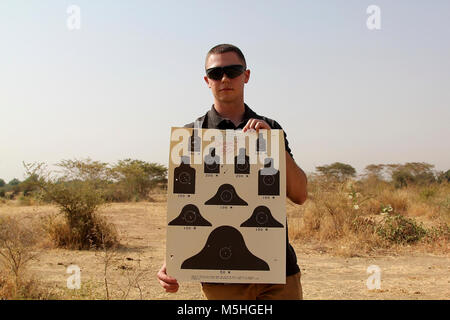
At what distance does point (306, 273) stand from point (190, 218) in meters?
5.99

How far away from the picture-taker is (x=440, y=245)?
9.29m

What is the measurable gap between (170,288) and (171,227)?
1.05 feet

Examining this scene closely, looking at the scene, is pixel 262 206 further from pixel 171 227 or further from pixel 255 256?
pixel 171 227

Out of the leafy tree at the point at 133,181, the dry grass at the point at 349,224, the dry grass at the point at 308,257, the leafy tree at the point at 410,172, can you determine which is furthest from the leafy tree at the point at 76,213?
the leafy tree at the point at 410,172

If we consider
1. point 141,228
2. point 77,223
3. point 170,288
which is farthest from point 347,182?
point 170,288

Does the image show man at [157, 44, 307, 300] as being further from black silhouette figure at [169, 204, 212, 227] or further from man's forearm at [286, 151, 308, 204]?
black silhouette figure at [169, 204, 212, 227]

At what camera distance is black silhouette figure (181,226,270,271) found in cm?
201

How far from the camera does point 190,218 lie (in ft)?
6.62

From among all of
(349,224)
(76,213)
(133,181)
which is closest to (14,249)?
(76,213)

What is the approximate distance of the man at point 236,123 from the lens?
2.08m

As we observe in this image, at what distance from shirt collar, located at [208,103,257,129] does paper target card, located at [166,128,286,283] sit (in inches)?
10.3

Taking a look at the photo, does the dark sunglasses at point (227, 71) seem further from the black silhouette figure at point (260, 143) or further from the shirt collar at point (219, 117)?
the black silhouette figure at point (260, 143)
